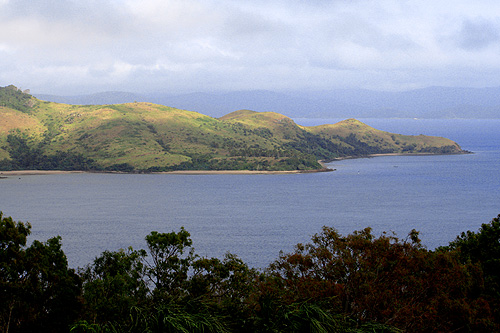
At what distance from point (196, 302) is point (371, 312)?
8.97 meters

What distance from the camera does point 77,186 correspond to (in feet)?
646

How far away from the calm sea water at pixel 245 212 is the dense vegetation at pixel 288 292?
1622 inches

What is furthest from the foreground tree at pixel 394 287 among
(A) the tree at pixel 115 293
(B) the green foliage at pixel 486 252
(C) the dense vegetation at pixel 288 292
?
(A) the tree at pixel 115 293

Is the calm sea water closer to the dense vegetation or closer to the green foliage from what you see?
the green foliage

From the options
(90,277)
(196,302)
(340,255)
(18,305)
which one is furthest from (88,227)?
(196,302)

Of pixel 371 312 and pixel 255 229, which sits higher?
pixel 371 312

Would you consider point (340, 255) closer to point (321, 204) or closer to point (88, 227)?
point (88, 227)

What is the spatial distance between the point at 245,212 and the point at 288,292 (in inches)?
4247

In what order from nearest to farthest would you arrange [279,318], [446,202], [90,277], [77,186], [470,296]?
[279,318] < [470,296] < [90,277] < [446,202] < [77,186]

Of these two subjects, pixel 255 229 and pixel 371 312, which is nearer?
pixel 371 312

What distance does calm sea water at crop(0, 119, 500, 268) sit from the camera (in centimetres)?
9856

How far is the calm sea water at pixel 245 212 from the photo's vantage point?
98.6 meters

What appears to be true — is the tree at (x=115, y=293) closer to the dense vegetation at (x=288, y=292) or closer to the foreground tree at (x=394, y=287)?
the dense vegetation at (x=288, y=292)

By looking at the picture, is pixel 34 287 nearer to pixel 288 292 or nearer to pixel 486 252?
pixel 288 292
